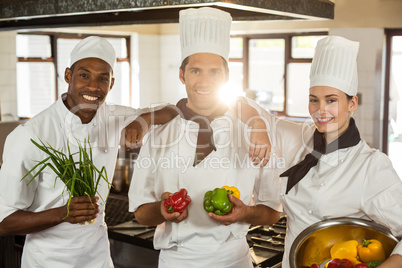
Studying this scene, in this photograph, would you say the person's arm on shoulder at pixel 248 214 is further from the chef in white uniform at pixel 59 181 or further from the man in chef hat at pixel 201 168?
the chef in white uniform at pixel 59 181

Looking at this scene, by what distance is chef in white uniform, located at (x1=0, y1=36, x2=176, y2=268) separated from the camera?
219 centimetres

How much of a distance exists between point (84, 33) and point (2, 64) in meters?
1.61

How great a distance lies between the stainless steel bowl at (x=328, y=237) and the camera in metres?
1.89

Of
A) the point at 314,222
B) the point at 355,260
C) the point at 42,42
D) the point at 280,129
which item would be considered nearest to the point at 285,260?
the point at 314,222

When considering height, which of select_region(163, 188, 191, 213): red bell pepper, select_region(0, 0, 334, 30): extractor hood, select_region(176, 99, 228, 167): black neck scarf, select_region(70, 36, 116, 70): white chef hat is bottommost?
select_region(163, 188, 191, 213): red bell pepper

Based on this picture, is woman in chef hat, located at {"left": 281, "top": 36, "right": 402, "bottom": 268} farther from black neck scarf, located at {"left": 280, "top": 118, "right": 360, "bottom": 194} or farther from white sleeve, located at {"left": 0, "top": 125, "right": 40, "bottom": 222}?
white sleeve, located at {"left": 0, "top": 125, "right": 40, "bottom": 222}

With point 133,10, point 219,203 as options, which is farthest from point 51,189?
point 133,10

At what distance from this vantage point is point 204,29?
2119mm

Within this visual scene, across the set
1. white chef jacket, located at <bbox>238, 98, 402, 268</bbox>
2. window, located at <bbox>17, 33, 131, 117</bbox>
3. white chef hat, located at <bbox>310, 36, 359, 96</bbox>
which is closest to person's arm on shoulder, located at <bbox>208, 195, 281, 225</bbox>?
white chef jacket, located at <bbox>238, 98, 402, 268</bbox>

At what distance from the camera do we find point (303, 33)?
7020 mm

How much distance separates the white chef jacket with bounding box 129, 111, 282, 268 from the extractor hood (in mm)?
516

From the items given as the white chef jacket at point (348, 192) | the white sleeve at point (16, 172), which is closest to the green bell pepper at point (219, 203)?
the white chef jacket at point (348, 192)

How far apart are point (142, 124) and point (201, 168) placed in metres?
0.34

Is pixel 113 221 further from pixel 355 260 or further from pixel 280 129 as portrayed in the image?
pixel 355 260
